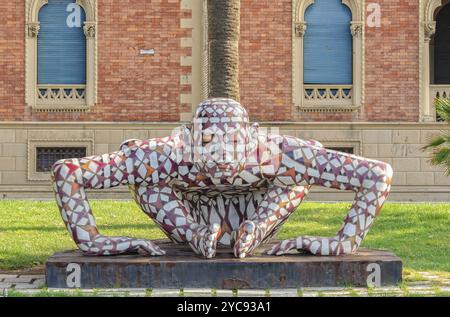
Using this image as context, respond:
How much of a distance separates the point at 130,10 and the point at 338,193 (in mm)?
6238

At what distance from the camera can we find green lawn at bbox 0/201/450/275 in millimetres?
11438

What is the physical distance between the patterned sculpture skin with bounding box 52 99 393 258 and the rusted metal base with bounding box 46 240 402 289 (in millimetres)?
214

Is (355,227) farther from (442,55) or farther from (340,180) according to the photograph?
(442,55)

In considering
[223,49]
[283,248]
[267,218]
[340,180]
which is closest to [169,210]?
[267,218]

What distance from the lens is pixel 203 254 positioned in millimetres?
8000

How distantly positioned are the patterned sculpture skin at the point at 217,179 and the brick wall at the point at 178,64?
48.9 feet

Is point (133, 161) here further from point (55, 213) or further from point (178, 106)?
point (178, 106)

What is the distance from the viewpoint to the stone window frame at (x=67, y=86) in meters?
23.2

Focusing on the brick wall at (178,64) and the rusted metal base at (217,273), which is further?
the brick wall at (178,64)

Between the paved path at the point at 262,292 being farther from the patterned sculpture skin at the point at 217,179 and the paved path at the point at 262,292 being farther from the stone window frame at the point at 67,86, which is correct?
the stone window frame at the point at 67,86

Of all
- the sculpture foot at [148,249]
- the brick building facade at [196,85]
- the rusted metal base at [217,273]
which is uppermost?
the brick building facade at [196,85]

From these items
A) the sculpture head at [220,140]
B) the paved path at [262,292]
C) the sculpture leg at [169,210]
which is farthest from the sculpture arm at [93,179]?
the paved path at [262,292]

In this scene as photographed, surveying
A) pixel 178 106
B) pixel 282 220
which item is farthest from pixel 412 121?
pixel 282 220

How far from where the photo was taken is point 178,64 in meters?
23.2
